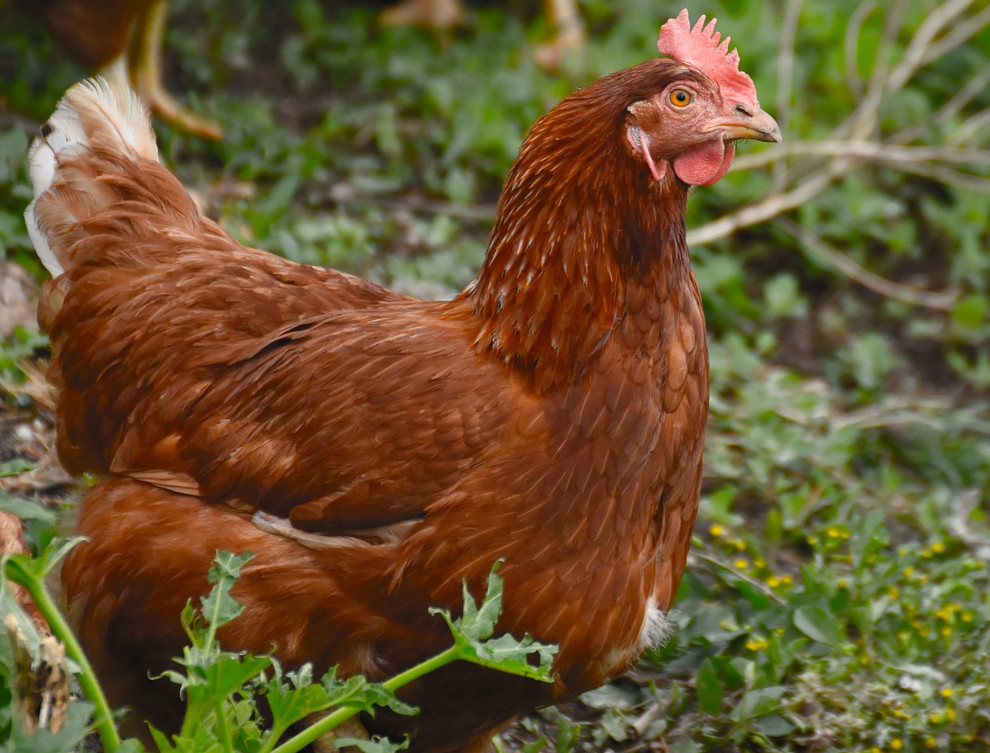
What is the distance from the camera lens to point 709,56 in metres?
3.00

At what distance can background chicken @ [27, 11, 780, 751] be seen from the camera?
9.09 feet

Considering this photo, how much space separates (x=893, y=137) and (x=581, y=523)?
4.26 m

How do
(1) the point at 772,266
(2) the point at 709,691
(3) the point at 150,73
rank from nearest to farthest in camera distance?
(2) the point at 709,691
(3) the point at 150,73
(1) the point at 772,266

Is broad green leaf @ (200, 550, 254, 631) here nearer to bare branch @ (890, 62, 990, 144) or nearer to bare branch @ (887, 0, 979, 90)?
bare branch @ (890, 62, 990, 144)

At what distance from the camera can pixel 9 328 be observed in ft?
14.3

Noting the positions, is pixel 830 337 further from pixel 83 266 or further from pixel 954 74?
pixel 83 266

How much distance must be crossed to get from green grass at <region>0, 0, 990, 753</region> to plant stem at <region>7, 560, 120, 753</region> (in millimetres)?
1382

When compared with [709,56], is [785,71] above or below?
above

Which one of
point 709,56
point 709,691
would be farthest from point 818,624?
point 709,56

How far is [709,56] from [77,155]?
173 centimetres

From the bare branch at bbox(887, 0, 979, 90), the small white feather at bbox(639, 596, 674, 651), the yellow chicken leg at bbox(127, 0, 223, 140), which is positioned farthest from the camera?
the bare branch at bbox(887, 0, 979, 90)

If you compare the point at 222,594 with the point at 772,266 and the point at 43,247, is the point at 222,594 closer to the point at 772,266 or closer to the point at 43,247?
the point at 43,247

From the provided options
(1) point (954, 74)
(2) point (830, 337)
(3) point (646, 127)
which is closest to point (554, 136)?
(3) point (646, 127)

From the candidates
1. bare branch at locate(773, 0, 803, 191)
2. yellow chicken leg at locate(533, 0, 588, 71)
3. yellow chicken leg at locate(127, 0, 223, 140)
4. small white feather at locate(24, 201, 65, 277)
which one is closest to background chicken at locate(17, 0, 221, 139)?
yellow chicken leg at locate(127, 0, 223, 140)
